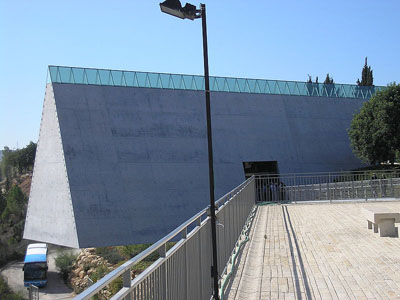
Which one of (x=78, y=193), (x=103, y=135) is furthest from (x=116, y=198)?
Answer: (x=103, y=135)

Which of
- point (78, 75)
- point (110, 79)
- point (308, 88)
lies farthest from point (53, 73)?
point (308, 88)

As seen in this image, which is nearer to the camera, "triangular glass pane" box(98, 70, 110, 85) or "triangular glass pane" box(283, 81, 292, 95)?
"triangular glass pane" box(98, 70, 110, 85)

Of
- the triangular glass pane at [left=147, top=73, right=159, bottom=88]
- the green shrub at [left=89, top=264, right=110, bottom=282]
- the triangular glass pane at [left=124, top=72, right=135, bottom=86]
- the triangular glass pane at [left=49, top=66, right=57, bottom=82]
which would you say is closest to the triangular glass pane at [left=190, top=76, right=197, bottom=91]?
the triangular glass pane at [left=147, top=73, right=159, bottom=88]

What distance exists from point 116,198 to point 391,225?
54.2ft

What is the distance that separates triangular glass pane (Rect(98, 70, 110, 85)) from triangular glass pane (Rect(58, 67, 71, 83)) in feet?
6.05

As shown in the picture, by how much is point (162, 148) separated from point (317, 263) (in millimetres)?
19135

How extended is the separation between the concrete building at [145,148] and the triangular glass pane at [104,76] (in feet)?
0.20

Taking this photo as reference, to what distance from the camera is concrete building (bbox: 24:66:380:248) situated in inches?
938

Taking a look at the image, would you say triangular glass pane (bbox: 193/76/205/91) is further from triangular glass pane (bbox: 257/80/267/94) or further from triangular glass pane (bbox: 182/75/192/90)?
triangular glass pane (bbox: 257/80/267/94)

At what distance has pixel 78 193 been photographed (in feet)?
76.5

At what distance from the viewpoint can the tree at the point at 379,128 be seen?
28.1 metres

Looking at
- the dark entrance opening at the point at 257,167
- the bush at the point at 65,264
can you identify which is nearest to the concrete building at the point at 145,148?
the dark entrance opening at the point at 257,167

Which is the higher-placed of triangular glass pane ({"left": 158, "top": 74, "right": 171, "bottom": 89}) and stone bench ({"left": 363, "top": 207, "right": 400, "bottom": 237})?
triangular glass pane ({"left": 158, "top": 74, "right": 171, "bottom": 89})

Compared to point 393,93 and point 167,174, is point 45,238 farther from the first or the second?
point 393,93
